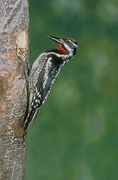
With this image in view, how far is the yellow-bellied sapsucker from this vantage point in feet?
24.0

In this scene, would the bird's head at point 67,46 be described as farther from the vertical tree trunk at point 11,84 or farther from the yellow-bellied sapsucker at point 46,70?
the vertical tree trunk at point 11,84

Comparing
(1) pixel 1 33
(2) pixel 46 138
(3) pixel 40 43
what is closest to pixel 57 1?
(3) pixel 40 43

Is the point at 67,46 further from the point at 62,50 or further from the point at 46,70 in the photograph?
the point at 46,70

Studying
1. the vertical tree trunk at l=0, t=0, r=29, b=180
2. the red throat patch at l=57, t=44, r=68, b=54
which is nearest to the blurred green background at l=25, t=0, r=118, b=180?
the red throat patch at l=57, t=44, r=68, b=54

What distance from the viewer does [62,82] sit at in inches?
469

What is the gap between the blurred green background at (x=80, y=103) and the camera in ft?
39.1

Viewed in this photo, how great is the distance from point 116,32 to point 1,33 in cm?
531

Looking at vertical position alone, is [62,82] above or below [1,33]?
below

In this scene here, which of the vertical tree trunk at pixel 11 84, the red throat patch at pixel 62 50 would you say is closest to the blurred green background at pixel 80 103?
the red throat patch at pixel 62 50

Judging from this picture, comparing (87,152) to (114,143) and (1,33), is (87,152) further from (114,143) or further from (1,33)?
(1,33)

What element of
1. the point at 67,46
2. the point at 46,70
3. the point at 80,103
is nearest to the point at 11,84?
the point at 46,70

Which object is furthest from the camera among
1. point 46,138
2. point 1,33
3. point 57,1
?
point 46,138

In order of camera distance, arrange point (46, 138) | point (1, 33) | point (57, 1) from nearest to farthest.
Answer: point (1, 33)
point (57, 1)
point (46, 138)

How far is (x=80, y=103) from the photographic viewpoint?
1247cm
